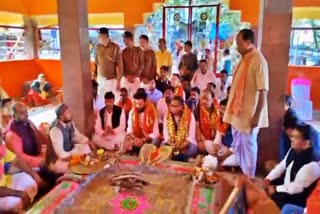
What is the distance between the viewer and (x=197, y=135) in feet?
13.3

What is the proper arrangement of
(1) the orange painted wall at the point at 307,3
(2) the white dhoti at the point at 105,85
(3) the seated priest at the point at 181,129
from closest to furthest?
1. (3) the seated priest at the point at 181,129
2. (2) the white dhoti at the point at 105,85
3. (1) the orange painted wall at the point at 307,3

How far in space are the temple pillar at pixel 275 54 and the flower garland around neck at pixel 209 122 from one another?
563 mm

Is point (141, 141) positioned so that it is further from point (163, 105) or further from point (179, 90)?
point (179, 90)

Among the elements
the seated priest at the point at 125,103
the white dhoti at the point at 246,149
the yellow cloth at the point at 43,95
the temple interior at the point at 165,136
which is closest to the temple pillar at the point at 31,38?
the yellow cloth at the point at 43,95

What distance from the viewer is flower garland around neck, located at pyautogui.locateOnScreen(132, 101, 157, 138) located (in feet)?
13.7

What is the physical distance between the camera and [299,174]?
246 centimetres

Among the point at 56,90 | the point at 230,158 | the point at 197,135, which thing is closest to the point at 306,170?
the point at 230,158

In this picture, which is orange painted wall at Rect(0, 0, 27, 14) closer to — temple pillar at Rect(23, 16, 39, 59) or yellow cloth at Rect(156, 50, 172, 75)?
temple pillar at Rect(23, 16, 39, 59)

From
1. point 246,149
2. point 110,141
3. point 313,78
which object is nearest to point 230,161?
point 246,149

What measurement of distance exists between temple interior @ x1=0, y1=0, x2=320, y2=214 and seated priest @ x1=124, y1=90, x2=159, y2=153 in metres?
0.01

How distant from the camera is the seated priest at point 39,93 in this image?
7.93 metres

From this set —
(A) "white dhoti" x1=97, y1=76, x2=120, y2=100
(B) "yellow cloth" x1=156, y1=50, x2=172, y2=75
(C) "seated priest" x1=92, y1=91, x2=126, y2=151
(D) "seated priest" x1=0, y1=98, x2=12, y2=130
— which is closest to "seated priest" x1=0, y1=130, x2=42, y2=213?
(D) "seated priest" x1=0, y1=98, x2=12, y2=130

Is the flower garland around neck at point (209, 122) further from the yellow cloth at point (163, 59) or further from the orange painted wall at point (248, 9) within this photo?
the orange painted wall at point (248, 9)

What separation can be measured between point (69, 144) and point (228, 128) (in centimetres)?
186
